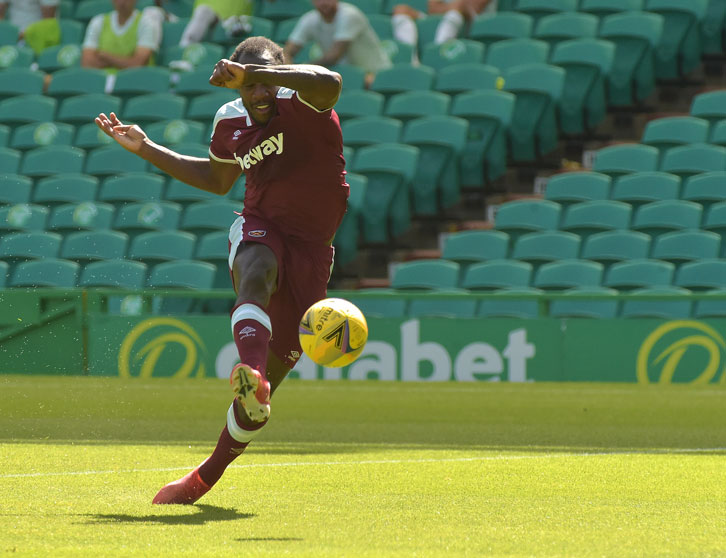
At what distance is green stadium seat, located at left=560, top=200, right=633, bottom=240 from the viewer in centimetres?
1277

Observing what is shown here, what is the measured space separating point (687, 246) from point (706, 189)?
0.88 meters

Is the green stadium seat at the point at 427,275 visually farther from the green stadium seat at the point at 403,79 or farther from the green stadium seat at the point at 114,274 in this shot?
the green stadium seat at the point at 403,79

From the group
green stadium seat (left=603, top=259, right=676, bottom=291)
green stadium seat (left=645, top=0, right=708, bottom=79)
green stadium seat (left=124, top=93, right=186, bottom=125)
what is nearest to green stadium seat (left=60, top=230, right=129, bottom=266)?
green stadium seat (left=124, top=93, right=186, bottom=125)

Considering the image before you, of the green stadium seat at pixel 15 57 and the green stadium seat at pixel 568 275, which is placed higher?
the green stadium seat at pixel 15 57

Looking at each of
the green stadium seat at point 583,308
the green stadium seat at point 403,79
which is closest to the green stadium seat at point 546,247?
the green stadium seat at point 583,308

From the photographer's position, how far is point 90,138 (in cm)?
1566

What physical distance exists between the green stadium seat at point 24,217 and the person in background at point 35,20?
4498mm

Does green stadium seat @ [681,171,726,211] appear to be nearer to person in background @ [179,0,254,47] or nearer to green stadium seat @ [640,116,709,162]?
green stadium seat @ [640,116,709,162]

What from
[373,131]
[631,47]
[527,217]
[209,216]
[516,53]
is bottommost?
[209,216]

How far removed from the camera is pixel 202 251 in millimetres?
13453

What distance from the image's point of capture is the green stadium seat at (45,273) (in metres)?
13.5

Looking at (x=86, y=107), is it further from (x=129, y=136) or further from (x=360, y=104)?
(x=129, y=136)

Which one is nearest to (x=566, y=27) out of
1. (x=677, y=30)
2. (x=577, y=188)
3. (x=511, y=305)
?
(x=677, y=30)

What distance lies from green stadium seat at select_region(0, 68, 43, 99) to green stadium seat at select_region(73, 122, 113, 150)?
4.68 feet
